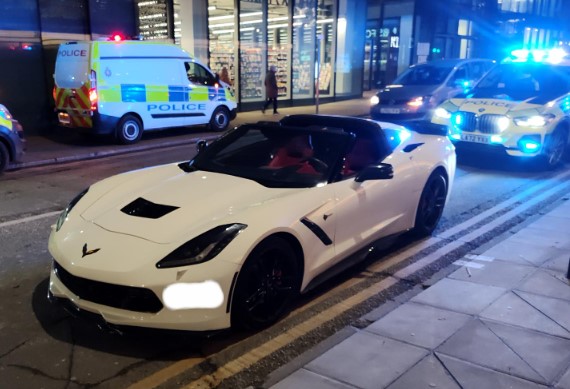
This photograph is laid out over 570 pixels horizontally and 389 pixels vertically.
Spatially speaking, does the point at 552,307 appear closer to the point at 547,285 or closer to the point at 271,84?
the point at 547,285

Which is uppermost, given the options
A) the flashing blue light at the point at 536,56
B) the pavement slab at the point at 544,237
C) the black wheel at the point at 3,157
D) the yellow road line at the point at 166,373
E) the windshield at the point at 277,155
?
the flashing blue light at the point at 536,56

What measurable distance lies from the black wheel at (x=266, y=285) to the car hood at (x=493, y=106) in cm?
679

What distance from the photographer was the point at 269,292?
3.83 meters

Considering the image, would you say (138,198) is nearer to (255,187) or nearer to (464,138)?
(255,187)

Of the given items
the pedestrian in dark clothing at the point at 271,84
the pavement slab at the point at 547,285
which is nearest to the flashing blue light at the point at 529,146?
the pavement slab at the point at 547,285

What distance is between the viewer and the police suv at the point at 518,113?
9289 millimetres

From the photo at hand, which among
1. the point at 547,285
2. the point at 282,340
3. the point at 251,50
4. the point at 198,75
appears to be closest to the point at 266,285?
the point at 282,340

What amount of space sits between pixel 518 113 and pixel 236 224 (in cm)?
732

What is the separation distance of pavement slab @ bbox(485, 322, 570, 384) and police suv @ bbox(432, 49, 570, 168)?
6199 mm

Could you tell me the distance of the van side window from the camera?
14.0 m

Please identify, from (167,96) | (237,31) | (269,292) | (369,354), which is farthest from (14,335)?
(237,31)

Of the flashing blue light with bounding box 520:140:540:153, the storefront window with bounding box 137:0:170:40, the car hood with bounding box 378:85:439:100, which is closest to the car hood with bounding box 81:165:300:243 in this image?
the flashing blue light with bounding box 520:140:540:153

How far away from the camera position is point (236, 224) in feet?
11.9

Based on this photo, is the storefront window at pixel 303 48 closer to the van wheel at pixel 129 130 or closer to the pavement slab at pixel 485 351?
the van wheel at pixel 129 130
